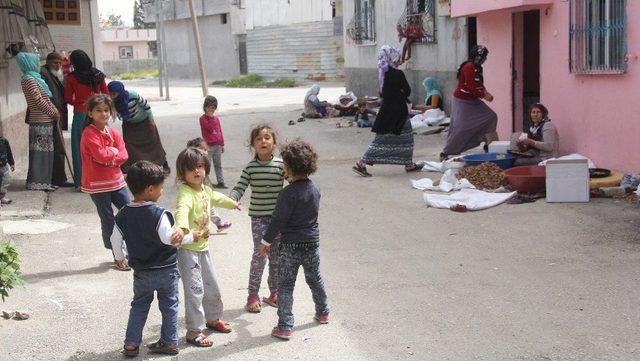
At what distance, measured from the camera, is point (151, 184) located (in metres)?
4.68

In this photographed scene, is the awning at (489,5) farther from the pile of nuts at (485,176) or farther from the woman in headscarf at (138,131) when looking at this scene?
the woman in headscarf at (138,131)

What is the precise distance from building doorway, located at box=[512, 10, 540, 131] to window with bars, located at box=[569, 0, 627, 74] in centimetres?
243

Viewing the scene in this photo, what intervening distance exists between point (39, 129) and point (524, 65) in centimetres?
765

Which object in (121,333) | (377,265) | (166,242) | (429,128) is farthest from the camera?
(429,128)

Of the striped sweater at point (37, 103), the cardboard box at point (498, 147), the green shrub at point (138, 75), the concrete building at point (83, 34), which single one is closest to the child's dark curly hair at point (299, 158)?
the striped sweater at point (37, 103)

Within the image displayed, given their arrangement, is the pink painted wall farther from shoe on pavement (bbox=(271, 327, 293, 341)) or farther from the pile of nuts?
shoe on pavement (bbox=(271, 327, 293, 341))

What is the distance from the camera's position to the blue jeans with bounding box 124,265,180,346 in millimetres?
4691

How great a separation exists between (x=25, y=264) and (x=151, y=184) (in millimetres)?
2880

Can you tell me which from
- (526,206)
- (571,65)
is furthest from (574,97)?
(526,206)

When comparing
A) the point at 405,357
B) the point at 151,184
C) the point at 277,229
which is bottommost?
the point at 405,357

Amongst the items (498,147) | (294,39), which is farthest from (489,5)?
(294,39)

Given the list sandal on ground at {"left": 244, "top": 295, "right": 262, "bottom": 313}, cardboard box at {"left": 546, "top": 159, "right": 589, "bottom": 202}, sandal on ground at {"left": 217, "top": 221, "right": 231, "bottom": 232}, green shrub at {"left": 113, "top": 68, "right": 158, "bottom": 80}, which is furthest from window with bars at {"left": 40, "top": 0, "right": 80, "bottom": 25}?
green shrub at {"left": 113, "top": 68, "right": 158, "bottom": 80}

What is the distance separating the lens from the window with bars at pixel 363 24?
2220 centimetres

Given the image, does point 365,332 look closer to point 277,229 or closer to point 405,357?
point 405,357
